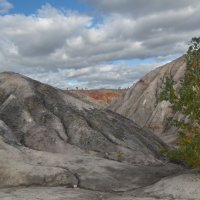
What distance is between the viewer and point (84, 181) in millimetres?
13445

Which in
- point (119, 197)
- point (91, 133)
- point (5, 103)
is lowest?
point (119, 197)

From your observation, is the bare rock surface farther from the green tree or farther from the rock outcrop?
the rock outcrop

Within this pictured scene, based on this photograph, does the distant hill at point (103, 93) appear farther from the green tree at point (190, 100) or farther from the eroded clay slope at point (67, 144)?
the green tree at point (190, 100)

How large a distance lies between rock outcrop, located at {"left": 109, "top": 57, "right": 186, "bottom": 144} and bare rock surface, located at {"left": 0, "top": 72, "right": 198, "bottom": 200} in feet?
58.4

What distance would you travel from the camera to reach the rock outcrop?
127ft

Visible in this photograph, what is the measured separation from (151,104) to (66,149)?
26.0m

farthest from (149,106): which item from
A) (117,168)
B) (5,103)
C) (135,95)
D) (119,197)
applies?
(119,197)

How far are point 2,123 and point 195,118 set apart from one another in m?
7.01

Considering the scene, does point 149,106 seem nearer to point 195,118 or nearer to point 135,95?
point 135,95

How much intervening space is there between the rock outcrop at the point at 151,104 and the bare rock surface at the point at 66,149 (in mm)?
17813

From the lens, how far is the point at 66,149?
16469 mm

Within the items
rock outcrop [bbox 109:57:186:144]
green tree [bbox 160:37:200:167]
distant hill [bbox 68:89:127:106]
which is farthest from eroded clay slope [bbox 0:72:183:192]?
distant hill [bbox 68:89:127:106]

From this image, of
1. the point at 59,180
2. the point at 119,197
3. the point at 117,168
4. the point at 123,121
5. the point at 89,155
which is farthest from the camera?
the point at 123,121

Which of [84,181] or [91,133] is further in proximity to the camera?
[91,133]
